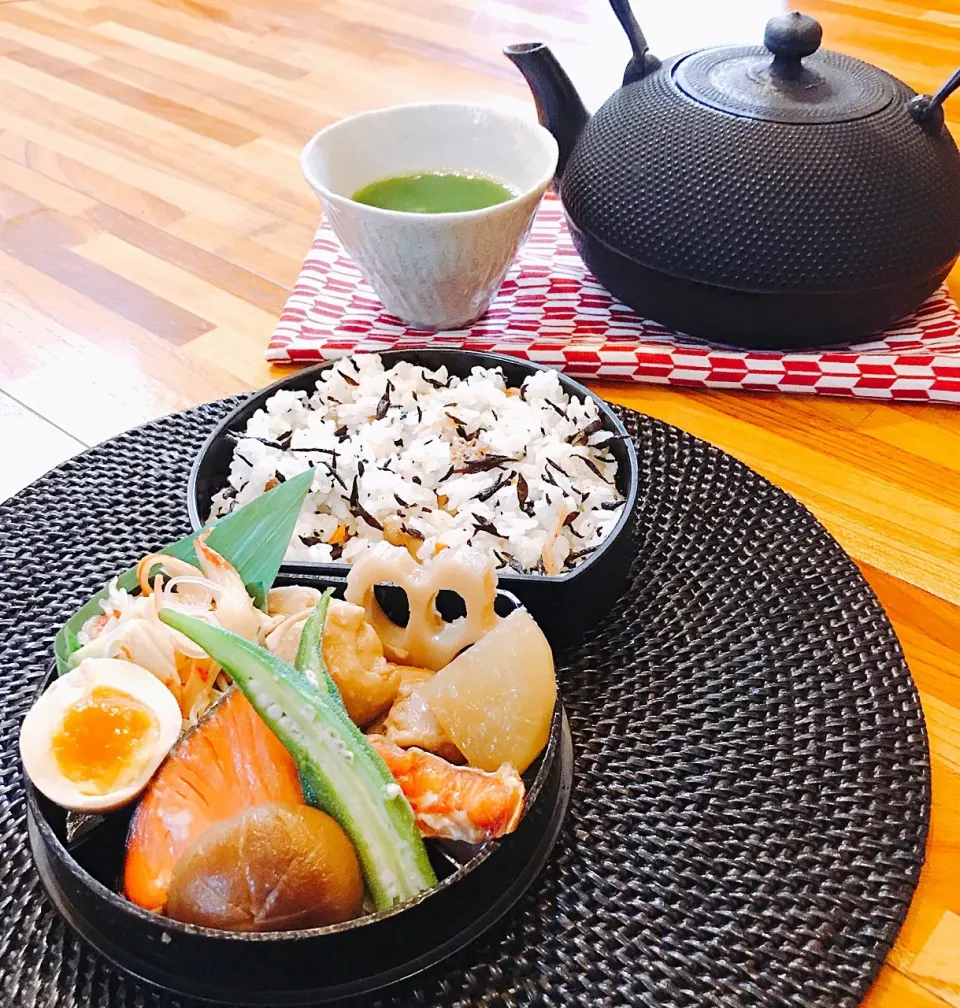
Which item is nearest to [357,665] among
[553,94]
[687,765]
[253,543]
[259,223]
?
[253,543]

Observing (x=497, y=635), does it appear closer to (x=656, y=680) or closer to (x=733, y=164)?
(x=656, y=680)

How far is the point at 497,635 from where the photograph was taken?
2.62ft

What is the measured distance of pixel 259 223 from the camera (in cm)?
170

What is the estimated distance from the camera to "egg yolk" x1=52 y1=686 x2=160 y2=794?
0.73 meters

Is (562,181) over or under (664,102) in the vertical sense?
under

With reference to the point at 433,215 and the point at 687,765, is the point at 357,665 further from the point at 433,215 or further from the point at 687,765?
the point at 433,215

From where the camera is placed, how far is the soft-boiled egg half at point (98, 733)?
2.36 feet

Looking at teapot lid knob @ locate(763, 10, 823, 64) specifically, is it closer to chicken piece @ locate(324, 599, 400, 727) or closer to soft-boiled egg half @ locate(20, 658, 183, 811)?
chicken piece @ locate(324, 599, 400, 727)

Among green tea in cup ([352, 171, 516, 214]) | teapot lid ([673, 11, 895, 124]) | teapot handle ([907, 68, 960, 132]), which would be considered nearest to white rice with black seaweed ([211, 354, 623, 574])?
green tea in cup ([352, 171, 516, 214])

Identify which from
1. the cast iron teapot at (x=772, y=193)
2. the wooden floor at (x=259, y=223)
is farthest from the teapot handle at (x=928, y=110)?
the wooden floor at (x=259, y=223)

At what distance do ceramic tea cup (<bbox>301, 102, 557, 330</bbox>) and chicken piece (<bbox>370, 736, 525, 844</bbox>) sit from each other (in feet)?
2.38

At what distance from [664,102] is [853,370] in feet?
1.37

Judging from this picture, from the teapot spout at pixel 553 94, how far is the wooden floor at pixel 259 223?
0.39 meters

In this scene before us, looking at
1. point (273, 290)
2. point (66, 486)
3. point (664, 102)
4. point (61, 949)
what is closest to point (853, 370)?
point (664, 102)
